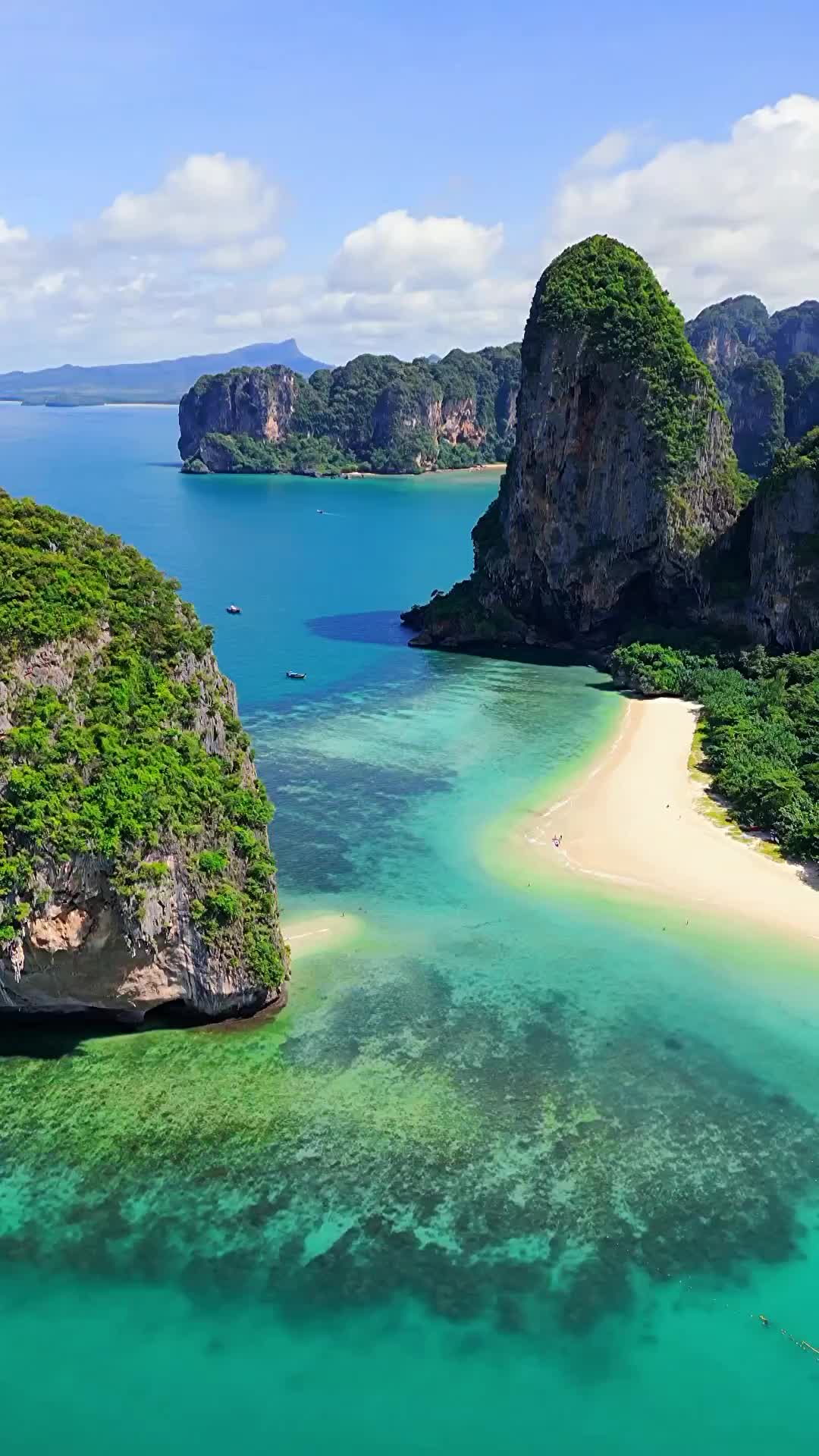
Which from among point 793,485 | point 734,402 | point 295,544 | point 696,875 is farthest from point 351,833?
point 734,402

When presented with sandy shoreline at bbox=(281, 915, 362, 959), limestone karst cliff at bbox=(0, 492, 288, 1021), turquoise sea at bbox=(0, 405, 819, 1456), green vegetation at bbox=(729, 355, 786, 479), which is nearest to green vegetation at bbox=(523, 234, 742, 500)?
turquoise sea at bbox=(0, 405, 819, 1456)

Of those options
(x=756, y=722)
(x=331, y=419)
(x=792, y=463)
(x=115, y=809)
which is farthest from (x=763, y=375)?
(x=115, y=809)

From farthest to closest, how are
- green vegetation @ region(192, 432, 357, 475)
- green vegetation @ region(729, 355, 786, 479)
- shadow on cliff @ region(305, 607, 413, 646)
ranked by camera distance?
green vegetation @ region(192, 432, 357, 475), green vegetation @ region(729, 355, 786, 479), shadow on cliff @ region(305, 607, 413, 646)

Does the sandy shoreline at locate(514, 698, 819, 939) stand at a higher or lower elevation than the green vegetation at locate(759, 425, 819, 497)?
lower

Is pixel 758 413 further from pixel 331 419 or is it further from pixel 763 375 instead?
pixel 331 419

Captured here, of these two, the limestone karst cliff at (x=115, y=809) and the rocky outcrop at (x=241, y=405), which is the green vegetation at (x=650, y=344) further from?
the rocky outcrop at (x=241, y=405)

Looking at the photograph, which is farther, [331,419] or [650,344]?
[331,419]

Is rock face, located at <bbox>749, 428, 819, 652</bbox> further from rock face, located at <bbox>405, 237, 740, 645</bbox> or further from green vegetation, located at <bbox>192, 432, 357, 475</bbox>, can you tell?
green vegetation, located at <bbox>192, 432, 357, 475</bbox>
